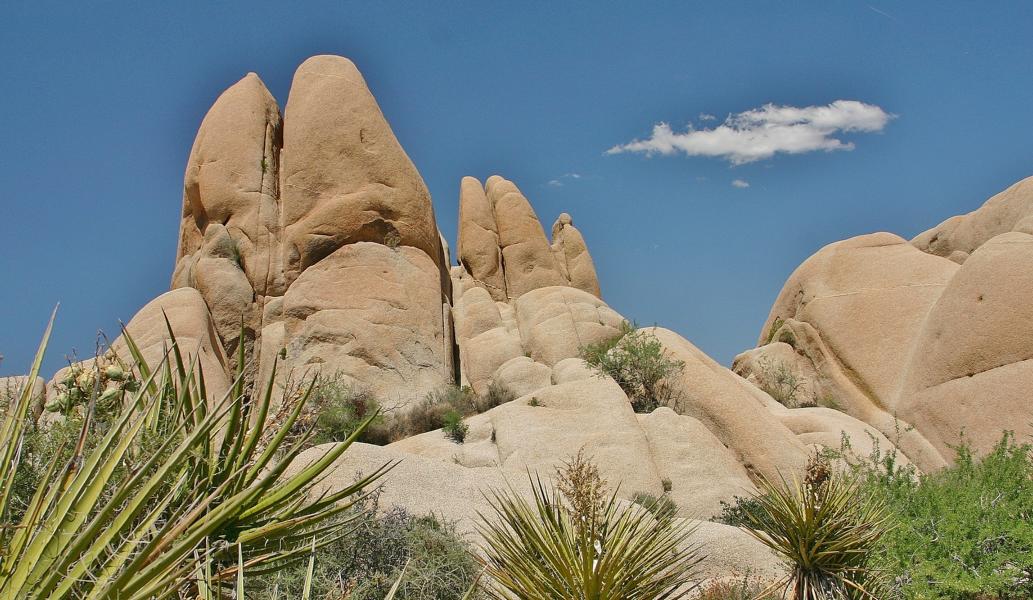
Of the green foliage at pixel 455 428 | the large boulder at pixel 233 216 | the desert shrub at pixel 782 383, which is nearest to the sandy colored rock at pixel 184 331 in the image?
the large boulder at pixel 233 216

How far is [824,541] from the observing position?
7.02 metres

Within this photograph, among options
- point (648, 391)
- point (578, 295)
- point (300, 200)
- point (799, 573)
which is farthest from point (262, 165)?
point (799, 573)

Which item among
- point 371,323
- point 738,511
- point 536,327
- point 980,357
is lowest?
point 738,511

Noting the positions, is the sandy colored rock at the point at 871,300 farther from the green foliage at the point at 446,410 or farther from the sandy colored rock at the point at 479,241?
the sandy colored rock at the point at 479,241

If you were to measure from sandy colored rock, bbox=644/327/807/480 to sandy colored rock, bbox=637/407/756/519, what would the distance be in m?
0.36

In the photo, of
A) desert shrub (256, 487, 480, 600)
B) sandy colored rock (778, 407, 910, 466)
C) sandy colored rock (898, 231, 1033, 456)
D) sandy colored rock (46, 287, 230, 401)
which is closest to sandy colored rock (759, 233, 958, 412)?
sandy colored rock (898, 231, 1033, 456)

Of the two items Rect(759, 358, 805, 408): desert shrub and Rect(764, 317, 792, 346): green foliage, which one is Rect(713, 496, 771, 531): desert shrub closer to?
Rect(759, 358, 805, 408): desert shrub

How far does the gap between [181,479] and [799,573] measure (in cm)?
614

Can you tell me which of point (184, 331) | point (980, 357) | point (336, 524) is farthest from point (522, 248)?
point (336, 524)

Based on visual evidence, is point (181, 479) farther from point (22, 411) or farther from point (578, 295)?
point (578, 295)

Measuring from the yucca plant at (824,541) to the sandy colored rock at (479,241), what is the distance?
20.6m

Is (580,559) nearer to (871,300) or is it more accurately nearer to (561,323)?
(561,323)

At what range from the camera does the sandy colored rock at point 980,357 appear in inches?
614

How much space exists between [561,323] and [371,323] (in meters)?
5.61
